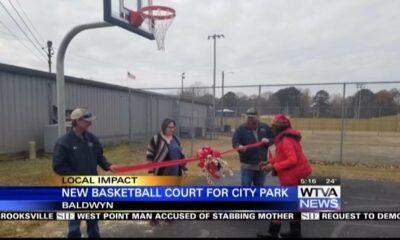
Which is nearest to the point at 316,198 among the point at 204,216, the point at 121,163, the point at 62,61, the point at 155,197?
the point at 204,216

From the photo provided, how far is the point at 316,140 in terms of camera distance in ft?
76.2

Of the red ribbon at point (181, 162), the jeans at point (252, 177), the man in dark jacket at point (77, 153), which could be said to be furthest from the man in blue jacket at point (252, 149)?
the man in dark jacket at point (77, 153)

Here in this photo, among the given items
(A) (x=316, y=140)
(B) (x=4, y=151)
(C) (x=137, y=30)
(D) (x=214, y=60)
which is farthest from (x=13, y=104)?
(D) (x=214, y=60)

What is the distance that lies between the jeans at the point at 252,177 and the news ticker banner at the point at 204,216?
2.27ft

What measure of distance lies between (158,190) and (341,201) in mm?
3994

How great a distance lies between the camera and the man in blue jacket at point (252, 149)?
5938 millimetres

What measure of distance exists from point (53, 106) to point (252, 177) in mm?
12486

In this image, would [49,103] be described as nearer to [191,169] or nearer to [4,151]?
[4,151]

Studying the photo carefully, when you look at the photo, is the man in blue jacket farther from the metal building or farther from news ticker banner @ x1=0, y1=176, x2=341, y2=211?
the metal building

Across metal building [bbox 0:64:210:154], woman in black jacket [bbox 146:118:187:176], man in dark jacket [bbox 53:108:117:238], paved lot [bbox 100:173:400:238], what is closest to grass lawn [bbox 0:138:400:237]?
paved lot [bbox 100:173:400:238]

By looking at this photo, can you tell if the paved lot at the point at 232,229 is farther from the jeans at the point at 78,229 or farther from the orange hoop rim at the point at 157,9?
the orange hoop rim at the point at 157,9

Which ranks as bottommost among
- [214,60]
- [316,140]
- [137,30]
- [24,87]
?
[316,140]

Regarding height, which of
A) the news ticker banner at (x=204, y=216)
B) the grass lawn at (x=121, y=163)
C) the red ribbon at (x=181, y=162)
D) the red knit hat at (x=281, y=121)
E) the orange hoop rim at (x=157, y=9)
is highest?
the orange hoop rim at (x=157, y=9)

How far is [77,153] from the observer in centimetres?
414
